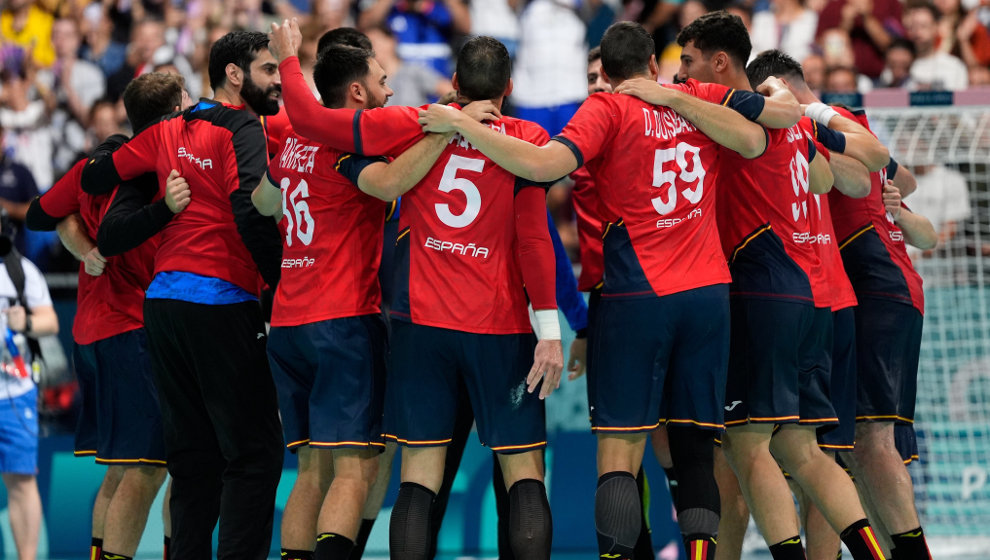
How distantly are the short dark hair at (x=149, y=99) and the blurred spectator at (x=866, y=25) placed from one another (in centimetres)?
774

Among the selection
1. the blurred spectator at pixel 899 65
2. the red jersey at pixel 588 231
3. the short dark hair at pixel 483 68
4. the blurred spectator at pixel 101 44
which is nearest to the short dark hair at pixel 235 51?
the short dark hair at pixel 483 68

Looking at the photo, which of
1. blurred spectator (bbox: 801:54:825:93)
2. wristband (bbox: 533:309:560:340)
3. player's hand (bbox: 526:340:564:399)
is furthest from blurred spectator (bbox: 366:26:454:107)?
player's hand (bbox: 526:340:564:399)

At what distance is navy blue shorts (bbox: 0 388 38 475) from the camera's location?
7961 mm

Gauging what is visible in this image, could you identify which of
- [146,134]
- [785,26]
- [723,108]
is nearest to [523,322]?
[723,108]

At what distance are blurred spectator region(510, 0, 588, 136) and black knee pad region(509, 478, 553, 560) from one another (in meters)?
6.98

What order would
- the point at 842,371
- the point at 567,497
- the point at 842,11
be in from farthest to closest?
the point at 842,11 → the point at 567,497 → the point at 842,371

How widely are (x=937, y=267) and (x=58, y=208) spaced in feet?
21.2

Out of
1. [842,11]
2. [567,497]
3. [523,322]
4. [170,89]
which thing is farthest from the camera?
[842,11]

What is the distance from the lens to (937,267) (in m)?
9.25

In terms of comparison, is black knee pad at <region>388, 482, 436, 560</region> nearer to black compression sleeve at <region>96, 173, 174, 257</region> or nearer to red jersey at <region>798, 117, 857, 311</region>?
black compression sleeve at <region>96, 173, 174, 257</region>

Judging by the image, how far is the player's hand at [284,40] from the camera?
5535 millimetres

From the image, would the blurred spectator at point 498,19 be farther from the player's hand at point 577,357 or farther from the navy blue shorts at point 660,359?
the navy blue shorts at point 660,359

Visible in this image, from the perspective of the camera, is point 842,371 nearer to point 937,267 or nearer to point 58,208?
point 937,267

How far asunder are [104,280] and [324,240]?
1784 millimetres
